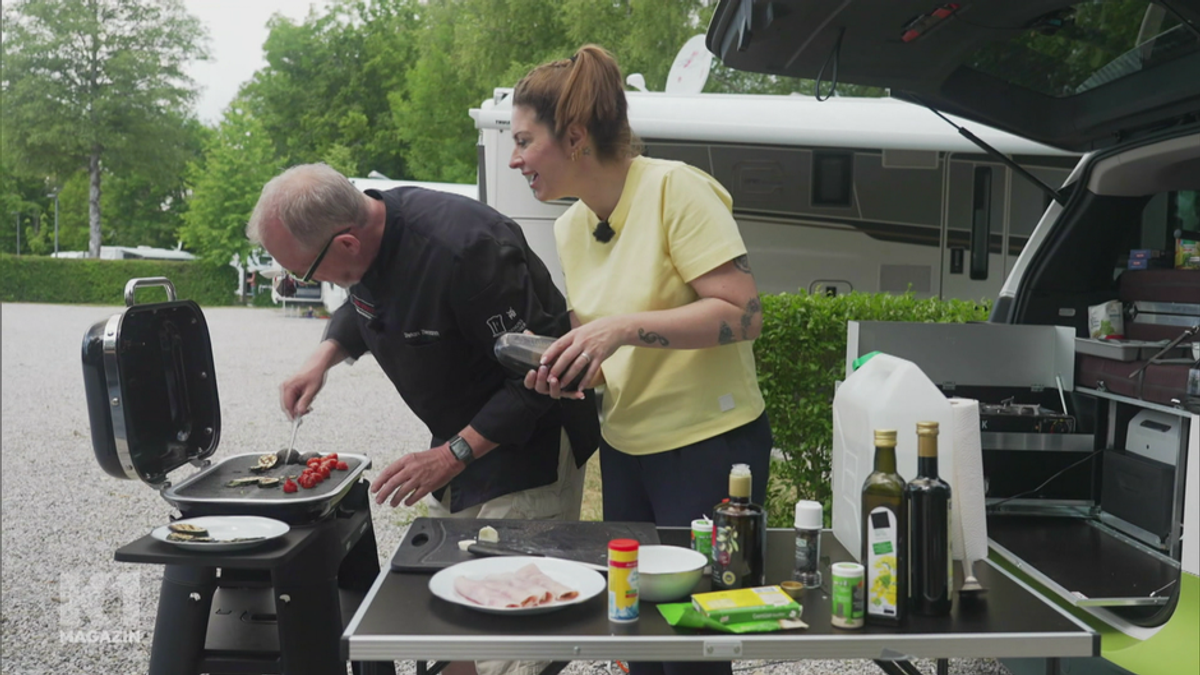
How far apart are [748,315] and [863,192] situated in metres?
6.79

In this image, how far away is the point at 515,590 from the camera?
5.39 ft

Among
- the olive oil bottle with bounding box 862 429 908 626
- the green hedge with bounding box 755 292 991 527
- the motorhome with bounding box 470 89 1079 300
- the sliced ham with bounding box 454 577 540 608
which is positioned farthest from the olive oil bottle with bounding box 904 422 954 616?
the motorhome with bounding box 470 89 1079 300

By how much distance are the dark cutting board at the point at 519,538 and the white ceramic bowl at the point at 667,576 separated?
117 mm

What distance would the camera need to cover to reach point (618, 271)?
7.10ft

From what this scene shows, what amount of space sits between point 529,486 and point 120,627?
2.83 meters

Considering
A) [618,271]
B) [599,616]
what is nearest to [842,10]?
[618,271]

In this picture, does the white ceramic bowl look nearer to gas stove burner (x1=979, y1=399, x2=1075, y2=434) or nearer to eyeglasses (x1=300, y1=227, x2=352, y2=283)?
eyeglasses (x1=300, y1=227, x2=352, y2=283)

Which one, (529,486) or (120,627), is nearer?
(529,486)

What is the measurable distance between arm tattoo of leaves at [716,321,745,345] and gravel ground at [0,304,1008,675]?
6.97 ft

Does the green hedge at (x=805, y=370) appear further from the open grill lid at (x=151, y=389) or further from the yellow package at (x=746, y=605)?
the yellow package at (x=746, y=605)

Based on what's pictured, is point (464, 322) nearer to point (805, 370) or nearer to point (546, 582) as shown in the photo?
point (546, 582)

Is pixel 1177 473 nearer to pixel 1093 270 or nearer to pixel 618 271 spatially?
pixel 1093 270

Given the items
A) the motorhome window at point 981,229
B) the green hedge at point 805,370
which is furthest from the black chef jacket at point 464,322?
the motorhome window at point 981,229

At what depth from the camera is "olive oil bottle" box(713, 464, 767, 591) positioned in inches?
68.0
